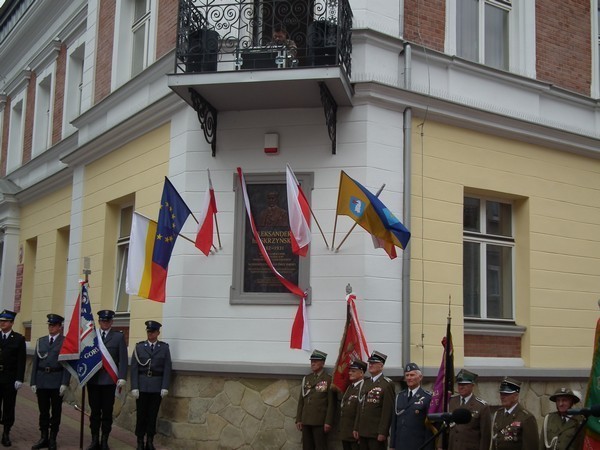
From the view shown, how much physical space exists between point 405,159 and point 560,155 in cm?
313

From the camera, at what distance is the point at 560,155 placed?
40.2 ft

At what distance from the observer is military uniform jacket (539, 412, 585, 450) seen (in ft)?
24.8

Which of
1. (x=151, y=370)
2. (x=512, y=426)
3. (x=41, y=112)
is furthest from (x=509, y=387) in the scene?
(x=41, y=112)

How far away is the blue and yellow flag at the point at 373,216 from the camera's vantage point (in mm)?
9312

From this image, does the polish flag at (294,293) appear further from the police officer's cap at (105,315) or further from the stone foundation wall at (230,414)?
the police officer's cap at (105,315)

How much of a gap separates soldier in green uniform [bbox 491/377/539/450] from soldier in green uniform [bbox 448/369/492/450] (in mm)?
103

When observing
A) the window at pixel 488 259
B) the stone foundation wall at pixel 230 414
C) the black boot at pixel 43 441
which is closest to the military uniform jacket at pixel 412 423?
the stone foundation wall at pixel 230 414

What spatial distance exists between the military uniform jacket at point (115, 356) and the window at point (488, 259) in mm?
4820

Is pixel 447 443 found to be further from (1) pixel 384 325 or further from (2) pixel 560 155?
(2) pixel 560 155

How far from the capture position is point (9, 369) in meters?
11.3

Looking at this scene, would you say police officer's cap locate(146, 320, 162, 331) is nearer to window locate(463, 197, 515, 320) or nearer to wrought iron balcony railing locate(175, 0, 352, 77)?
wrought iron balcony railing locate(175, 0, 352, 77)

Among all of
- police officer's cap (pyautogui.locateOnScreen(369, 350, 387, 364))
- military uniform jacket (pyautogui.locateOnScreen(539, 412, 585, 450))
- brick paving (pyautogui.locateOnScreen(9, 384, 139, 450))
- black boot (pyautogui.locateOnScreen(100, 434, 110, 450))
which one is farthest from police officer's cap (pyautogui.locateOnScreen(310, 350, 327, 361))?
black boot (pyautogui.locateOnScreen(100, 434, 110, 450))

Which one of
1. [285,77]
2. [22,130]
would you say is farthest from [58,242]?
[285,77]

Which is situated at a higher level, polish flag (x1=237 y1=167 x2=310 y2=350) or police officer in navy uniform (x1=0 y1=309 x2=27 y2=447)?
polish flag (x1=237 y1=167 x2=310 y2=350)
